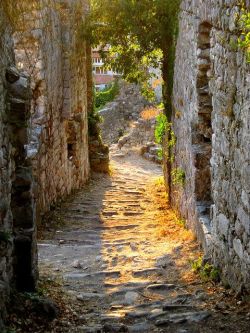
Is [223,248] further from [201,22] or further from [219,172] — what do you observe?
[201,22]

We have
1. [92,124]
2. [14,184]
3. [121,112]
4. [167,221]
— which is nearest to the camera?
[14,184]

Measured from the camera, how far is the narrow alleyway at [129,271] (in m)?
4.84

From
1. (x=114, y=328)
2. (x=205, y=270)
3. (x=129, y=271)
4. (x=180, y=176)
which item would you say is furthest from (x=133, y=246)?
(x=114, y=328)

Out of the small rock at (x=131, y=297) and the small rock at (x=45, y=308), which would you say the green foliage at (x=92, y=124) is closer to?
the small rock at (x=131, y=297)

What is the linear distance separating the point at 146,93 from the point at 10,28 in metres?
8.86

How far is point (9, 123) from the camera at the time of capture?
5.05 meters

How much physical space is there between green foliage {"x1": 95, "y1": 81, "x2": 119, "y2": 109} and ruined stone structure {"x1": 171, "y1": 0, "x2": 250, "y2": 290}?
834 inches

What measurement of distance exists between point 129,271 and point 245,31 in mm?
3387

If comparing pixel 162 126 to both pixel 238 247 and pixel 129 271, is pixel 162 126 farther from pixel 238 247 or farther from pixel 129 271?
pixel 238 247

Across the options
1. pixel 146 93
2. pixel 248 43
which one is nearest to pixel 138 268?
pixel 248 43

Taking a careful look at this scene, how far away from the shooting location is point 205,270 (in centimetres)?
627

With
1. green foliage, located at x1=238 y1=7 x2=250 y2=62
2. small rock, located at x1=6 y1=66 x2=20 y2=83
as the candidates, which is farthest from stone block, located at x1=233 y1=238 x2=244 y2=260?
small rock, located at x1=6 y1=66 x2=20 y2=83

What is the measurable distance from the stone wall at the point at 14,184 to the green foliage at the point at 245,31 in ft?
6.11

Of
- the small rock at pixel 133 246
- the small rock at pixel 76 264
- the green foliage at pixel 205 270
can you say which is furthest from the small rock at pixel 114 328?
the small rock at pixel 133 246
